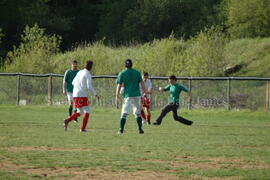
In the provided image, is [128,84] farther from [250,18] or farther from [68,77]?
[250,18]

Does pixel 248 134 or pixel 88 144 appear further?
pixel 248 134

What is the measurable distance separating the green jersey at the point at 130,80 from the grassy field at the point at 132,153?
111 centimetres

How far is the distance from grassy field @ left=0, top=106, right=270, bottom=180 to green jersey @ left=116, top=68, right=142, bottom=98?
1109 mm

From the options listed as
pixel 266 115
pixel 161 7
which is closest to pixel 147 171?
pixel 266 115

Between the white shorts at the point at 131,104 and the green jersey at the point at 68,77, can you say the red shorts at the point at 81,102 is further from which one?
the green jersey at the point at 68,77

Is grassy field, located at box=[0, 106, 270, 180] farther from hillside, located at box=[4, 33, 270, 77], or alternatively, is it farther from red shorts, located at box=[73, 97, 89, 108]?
hillside, located at box=[4, 33, 270, 77]

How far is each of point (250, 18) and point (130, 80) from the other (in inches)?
1585

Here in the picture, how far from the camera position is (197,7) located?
70875 millimetres

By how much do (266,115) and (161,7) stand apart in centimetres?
4344

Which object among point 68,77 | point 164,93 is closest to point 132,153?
point 68,77

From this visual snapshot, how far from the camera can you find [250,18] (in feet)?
186

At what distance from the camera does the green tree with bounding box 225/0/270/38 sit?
54.8 meters

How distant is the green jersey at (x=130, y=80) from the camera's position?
18.0 metres

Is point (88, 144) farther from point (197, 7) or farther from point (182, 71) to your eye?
point (197, 7)
